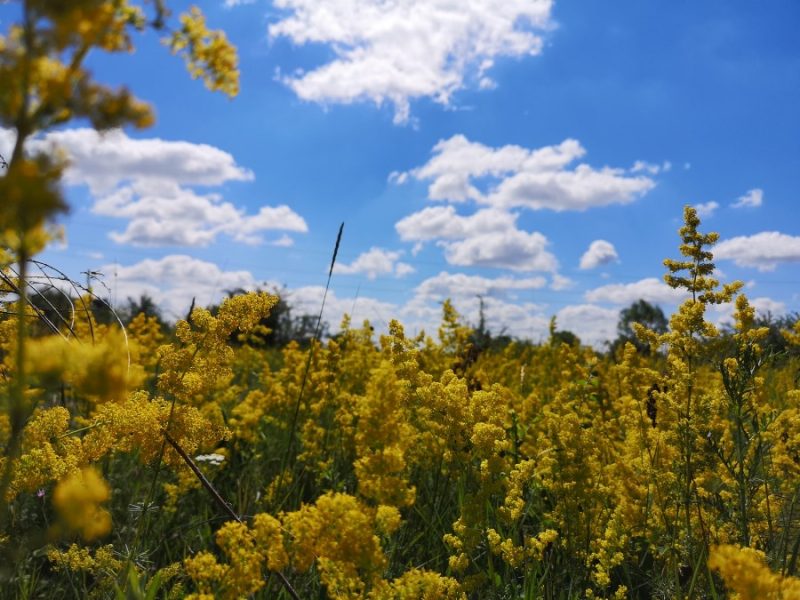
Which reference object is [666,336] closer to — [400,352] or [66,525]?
[400,352]

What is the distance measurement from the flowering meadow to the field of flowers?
0.01 m

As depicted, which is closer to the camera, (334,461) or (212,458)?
(212,458)

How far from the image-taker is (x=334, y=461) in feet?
18.0

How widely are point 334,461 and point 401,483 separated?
3.04 m

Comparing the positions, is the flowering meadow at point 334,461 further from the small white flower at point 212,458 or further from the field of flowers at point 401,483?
the small white flower at point 212,458

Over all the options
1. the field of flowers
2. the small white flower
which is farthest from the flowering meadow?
the small white flower

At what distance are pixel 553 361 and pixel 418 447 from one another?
20.0 feet

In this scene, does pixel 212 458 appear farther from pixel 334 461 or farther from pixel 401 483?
pixel 401 483

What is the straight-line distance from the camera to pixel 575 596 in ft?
10.8

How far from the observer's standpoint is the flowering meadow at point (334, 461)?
108cm

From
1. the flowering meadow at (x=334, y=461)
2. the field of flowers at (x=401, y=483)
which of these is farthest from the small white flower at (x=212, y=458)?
the flowering meadow at (x=334, y=461)

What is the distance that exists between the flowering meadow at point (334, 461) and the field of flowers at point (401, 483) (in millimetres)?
12

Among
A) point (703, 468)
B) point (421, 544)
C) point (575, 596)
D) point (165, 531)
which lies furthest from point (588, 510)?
point (165, 531)

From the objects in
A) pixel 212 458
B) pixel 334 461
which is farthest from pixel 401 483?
pixel 334 461
